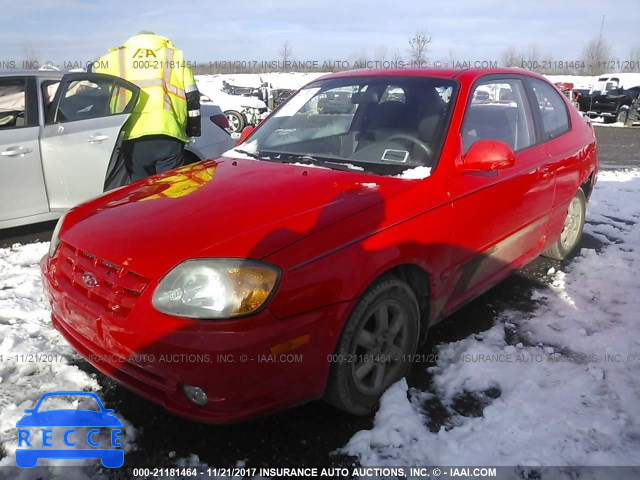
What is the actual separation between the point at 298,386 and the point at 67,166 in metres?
3.56

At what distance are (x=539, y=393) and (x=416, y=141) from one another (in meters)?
1.50

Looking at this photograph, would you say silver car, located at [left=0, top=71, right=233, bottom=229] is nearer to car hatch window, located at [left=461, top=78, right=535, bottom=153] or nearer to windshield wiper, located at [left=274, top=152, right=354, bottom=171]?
windshield wiper, located at [left=274, top=152, right=354, bottom=171]

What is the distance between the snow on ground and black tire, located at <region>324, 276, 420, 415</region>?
0.11 meters

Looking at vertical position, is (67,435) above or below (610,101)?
below

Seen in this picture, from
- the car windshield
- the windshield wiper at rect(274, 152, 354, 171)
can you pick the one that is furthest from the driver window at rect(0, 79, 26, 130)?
the windshield wiper at rect(274, 152, 354, 171)

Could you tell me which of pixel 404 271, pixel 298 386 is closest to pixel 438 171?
pixel 404 271

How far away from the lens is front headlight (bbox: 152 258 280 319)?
1.91 metres

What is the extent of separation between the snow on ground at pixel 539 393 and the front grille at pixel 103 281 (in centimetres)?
116

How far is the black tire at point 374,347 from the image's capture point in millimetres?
2221

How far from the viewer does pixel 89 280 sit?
7.11 feet

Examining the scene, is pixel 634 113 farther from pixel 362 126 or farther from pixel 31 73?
pixel 31 73

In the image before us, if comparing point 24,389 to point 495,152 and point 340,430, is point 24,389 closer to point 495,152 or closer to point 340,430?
point 340,430

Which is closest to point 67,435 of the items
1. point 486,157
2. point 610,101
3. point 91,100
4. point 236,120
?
point 486,157

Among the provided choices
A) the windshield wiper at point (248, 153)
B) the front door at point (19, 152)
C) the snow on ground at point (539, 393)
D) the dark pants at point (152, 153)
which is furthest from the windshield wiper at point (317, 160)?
the front door at point (19, 152)
